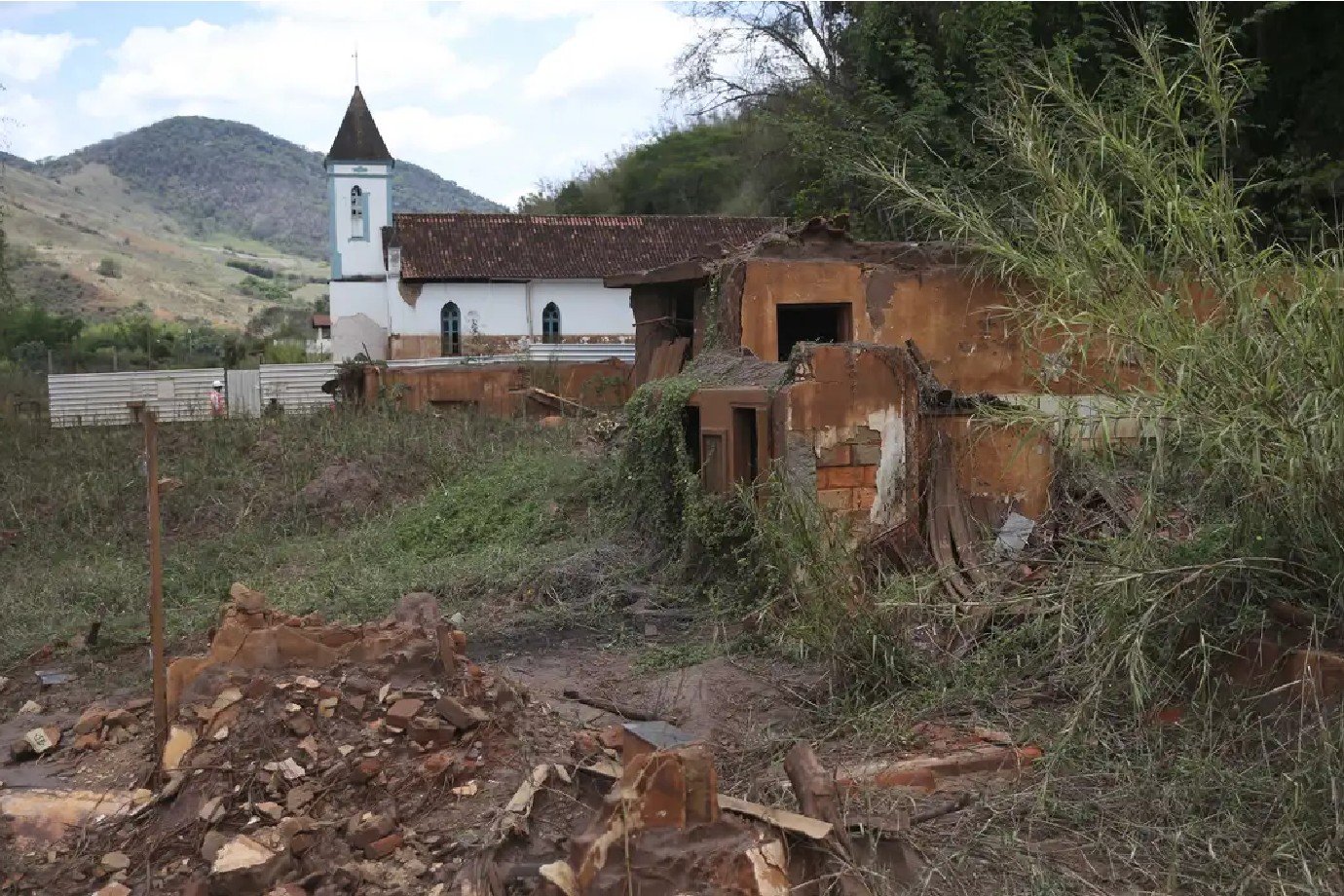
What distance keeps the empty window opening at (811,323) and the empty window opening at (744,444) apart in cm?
328

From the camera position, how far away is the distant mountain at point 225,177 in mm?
112062

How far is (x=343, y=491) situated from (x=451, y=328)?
2008cm

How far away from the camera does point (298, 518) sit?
14.9 meters

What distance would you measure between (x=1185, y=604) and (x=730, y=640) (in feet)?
13.4

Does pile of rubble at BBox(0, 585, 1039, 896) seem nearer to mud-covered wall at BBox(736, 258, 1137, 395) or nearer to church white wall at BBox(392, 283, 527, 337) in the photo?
mud-covered wall at BBox(736, 258, 1137, 395)

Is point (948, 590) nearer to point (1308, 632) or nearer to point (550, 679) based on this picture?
point (1308, 632)

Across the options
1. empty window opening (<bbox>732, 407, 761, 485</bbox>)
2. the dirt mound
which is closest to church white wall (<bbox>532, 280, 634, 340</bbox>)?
the dirt mound

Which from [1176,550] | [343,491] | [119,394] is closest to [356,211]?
[119,394]

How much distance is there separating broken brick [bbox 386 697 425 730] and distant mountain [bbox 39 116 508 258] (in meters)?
109

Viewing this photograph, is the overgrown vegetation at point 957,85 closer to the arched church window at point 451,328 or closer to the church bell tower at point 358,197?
the arched church window at point 451,328

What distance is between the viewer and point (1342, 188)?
14406mm

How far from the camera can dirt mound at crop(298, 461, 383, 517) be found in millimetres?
15180

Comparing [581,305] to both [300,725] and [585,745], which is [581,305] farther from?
[300,725]

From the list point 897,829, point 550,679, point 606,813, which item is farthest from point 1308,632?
point 550,679
